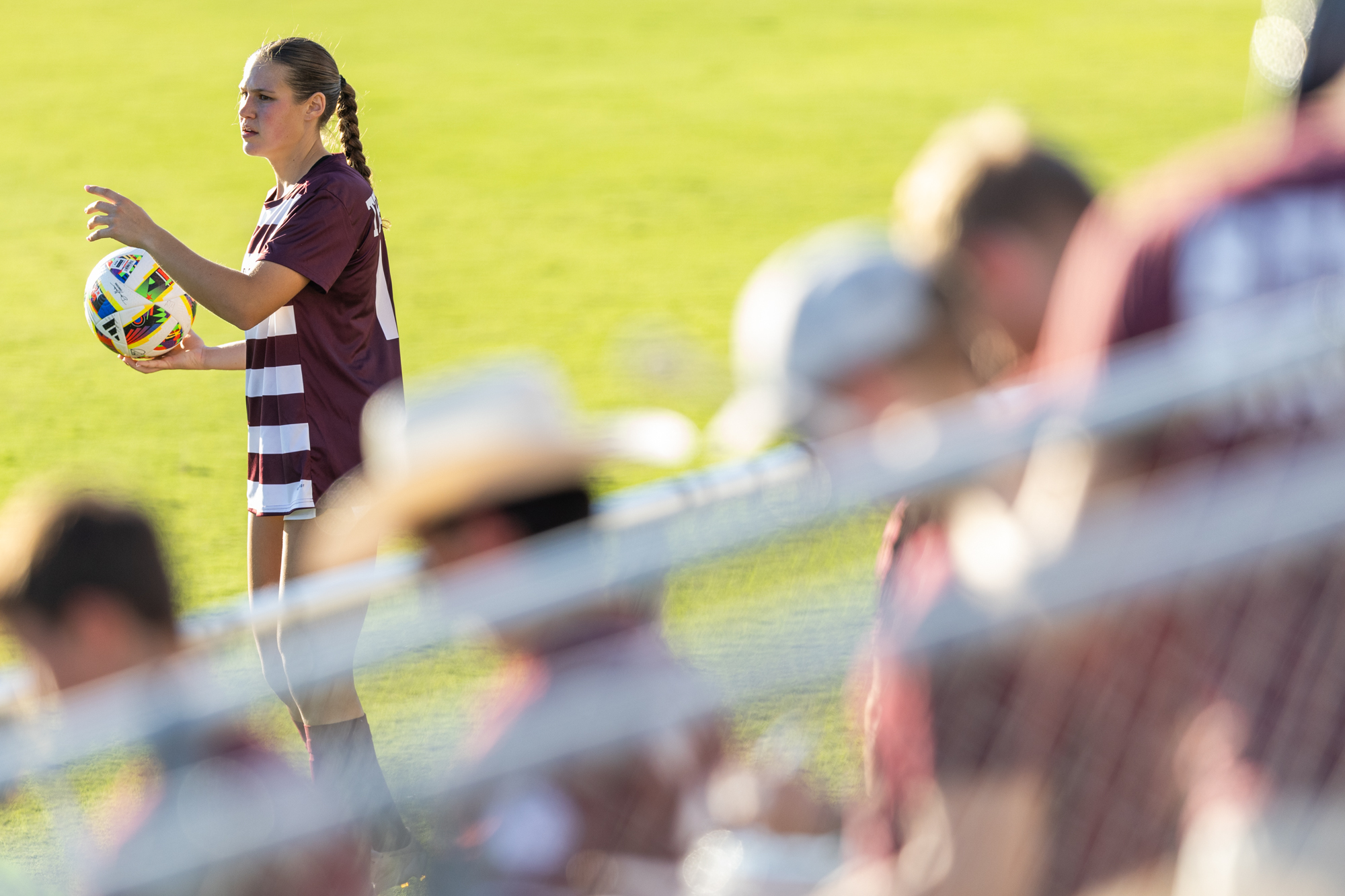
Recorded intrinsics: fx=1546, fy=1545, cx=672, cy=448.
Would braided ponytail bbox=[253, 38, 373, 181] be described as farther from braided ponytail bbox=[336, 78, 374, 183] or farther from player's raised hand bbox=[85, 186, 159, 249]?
player's raised hand bbox=[85, 186, 159, 249]

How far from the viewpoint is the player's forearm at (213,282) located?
137 inches

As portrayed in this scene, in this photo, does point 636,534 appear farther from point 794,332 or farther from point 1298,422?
point 1298,422

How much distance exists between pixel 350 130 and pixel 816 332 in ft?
8.33

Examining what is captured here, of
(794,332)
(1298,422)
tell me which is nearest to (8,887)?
(794,332)

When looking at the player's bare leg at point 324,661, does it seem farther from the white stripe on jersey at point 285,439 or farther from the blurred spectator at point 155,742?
the white stripe on jersey at point 285,439

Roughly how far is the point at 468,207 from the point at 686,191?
5.81 ft

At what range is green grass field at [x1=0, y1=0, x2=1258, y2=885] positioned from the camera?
711 centimetres

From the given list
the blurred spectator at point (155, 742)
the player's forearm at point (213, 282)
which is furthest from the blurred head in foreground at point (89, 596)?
the player's forearm at point (213, 282)

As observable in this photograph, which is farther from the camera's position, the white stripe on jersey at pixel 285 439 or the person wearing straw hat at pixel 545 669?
the white stripe on jersey at pixel 285 439

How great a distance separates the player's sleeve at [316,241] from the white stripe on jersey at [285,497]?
1.56 feet

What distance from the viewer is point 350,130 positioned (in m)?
4.01

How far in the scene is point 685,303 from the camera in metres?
9.59

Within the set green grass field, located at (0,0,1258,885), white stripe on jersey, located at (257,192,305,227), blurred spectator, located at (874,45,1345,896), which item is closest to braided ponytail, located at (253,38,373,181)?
white stripe on jersey, located at (257,192,305,227)

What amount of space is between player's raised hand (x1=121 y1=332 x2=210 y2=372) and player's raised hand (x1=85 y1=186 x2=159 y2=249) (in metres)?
0.63
